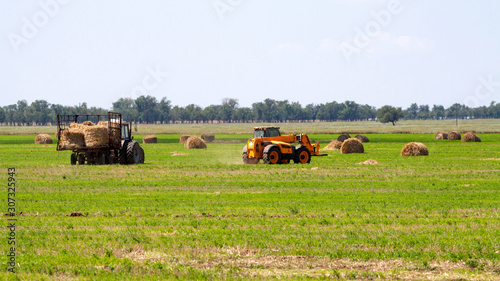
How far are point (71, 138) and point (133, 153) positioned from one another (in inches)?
140

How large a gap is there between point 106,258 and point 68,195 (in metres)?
10.0

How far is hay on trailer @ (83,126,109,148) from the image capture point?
3438 cm

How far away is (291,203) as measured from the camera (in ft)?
62.7

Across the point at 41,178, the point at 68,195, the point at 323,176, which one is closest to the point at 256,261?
the point at 68,195

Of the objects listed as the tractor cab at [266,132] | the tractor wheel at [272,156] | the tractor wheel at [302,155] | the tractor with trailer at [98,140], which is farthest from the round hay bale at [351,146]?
the tractor with trailer at [98,140]

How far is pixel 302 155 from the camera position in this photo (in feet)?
118

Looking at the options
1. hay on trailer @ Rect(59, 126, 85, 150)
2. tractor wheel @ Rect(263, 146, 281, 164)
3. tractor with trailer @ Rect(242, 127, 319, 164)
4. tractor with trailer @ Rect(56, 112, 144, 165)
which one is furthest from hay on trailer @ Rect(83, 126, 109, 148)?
tractor wheel @ Rect(263, 146, 281, 164)

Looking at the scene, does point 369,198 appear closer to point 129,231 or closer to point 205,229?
point 205,229

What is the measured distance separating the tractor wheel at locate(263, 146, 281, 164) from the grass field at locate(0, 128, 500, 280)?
832cm

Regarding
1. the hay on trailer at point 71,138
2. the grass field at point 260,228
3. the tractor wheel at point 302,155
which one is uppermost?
the hay on trailer at point 71,138

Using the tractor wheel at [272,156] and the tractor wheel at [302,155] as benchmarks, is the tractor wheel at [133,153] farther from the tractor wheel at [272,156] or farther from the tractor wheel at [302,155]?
the tractor wheel at [302,155]

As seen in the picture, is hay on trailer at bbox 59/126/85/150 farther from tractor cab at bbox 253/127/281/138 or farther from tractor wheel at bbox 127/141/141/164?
tractor cab at bbox 253/127/281/138

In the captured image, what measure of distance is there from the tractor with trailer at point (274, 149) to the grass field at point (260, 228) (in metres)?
8.60

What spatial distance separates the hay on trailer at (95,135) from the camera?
1353 inches
